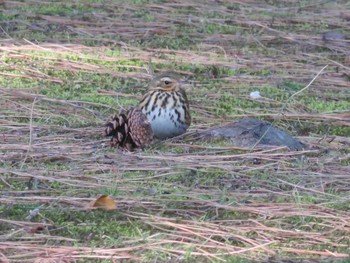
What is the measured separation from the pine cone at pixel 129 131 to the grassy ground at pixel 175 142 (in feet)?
0.32

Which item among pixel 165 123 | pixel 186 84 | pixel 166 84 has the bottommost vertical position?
pixel 186 84

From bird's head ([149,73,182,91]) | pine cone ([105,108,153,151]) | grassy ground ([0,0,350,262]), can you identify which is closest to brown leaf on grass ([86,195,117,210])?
grassy ground ([0,0,350,262])

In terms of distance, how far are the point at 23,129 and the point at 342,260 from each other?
236cm

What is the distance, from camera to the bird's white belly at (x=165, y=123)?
565 centimetres

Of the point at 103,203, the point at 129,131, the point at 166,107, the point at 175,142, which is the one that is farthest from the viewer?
the point at 166,107

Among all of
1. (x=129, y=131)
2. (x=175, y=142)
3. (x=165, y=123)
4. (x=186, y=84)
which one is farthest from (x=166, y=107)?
(x=186, y=84)

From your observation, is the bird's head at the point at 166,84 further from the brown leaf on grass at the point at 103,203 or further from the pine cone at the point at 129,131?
the brown leaf on grass at the point at 103,203

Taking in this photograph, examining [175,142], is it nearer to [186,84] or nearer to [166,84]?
[166,84]

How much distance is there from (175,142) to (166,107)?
24 centimetres

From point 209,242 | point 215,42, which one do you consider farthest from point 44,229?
point 215,42

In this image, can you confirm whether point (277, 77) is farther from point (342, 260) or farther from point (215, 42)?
point (342, 260)

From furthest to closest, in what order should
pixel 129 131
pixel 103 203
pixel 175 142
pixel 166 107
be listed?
pixel 166 107, pixel 175 142, pixel 129 131, pixel 103 203

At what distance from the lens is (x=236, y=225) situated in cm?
424

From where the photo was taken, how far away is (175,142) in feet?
18.4
